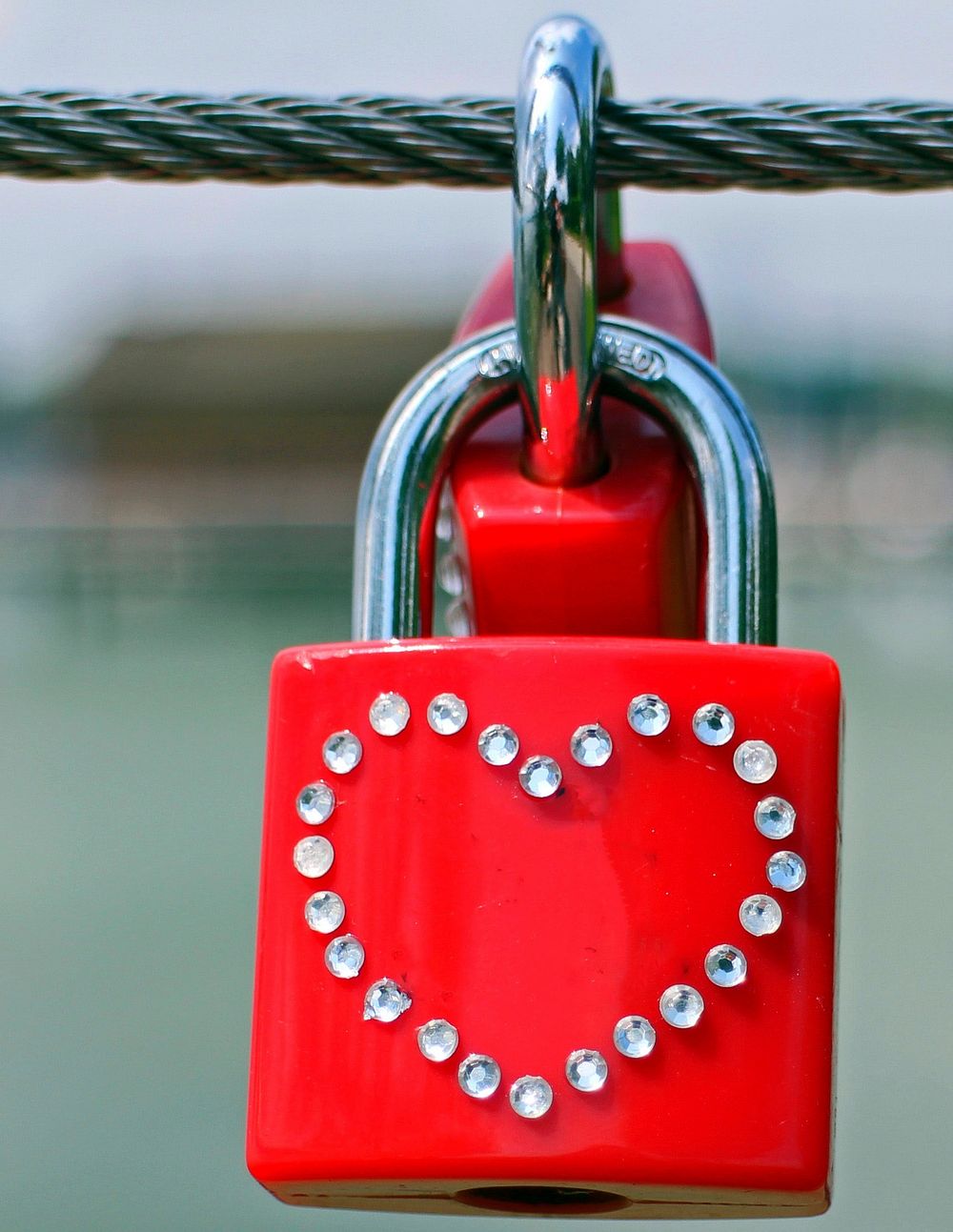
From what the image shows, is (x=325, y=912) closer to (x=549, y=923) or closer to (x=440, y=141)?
(x=549, y=923)

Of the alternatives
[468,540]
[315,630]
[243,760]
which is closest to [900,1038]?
[468,540]

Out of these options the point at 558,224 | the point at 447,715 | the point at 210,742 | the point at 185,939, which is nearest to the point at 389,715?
the point at 447,715

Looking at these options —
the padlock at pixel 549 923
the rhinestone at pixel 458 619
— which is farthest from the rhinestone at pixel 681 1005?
the rhinestone at pixel 458 619

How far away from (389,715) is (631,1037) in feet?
0.29

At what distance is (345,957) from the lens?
0.30 m

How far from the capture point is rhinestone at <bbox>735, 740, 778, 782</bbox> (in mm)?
300

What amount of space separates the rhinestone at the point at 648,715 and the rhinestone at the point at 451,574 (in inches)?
3.3

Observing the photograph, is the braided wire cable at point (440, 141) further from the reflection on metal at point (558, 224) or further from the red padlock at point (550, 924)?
the red padlock at point (550, 924)

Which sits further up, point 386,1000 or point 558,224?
point 558,224

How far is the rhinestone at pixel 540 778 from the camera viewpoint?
297 mm

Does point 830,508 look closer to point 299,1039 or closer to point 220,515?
point 220,515

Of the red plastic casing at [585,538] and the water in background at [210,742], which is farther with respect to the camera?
the water in background at [210,742]

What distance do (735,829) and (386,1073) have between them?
9cm

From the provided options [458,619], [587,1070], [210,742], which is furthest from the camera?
[210,742]
